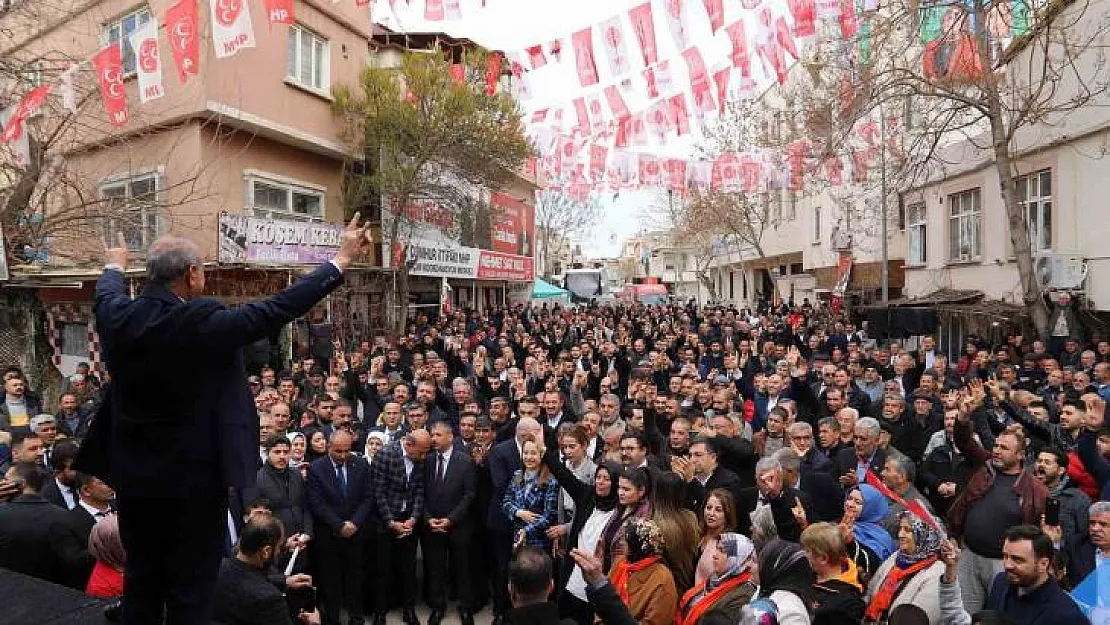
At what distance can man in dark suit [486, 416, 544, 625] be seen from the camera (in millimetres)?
6094

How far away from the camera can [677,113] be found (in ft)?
58.4

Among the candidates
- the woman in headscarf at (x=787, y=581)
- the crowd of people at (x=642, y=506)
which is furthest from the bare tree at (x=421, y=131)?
the woman in headscarf at (x=787, y=581)

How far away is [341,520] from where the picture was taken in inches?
233

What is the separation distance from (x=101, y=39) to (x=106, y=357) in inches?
618

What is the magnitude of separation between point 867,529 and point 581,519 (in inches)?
73.5

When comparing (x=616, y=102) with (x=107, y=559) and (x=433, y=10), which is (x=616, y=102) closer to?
(x=433, y=10)

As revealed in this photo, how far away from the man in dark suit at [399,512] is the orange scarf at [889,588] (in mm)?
3500

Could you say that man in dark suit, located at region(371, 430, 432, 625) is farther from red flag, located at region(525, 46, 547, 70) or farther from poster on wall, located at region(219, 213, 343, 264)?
red flag, located at region(525, 46, 547, 70)

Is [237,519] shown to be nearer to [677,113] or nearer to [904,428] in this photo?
[904,428]

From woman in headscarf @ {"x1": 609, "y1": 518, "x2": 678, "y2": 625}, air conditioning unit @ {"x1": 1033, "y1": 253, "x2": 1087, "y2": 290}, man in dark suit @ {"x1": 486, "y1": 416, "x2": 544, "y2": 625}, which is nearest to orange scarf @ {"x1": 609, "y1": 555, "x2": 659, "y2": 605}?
woman in headscarf @ {"x1": 609, "y1": 518, "x2": 678, "y2": 625}

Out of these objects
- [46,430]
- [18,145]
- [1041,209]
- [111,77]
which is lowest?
[46,430]

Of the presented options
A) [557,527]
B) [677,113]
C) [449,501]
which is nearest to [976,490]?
[557,527]

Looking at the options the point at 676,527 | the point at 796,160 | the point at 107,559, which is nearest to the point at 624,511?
the point at 676,527

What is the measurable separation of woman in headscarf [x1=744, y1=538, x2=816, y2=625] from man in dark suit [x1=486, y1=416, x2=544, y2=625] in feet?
8.00
